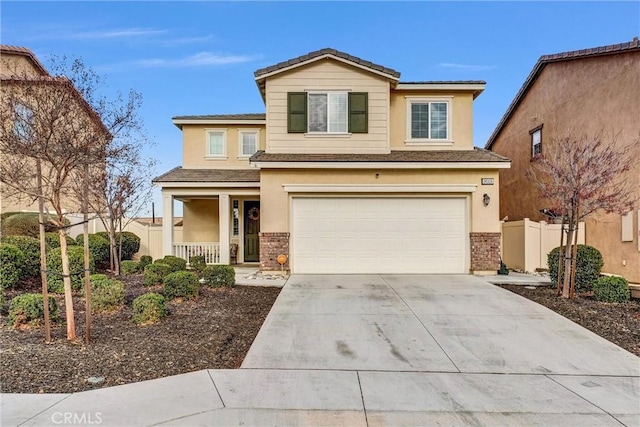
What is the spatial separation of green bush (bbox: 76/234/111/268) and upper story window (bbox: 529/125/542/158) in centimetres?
1635

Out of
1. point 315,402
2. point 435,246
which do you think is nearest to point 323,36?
point 435,246

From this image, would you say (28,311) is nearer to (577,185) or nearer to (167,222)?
(167,222)

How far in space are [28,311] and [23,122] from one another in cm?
308

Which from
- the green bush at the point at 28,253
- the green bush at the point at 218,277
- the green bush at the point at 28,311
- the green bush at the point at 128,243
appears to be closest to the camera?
the green bush at the point at 28,311

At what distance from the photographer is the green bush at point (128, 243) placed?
46.8 feet

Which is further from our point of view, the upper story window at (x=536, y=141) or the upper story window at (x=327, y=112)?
the upper story window at (x=536, y=141)

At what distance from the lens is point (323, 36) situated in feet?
46.6

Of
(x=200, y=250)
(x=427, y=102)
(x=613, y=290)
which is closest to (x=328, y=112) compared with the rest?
(x=427, y=102)

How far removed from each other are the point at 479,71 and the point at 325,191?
710 cm

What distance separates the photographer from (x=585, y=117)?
44.9 feet

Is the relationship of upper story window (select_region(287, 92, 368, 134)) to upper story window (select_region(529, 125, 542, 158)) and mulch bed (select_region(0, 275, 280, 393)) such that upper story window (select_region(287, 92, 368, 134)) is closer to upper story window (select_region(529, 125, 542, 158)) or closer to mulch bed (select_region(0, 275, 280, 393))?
mulch bed (select_region(0, 275, 280, 393))

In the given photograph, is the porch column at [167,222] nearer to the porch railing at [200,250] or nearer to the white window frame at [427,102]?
the porch railing at [200,250]

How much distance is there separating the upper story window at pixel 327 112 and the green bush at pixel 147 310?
741 centimetres

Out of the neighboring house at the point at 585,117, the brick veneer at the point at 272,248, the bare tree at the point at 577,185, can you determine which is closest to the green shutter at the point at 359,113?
the brick veneer at the point at 272,248
